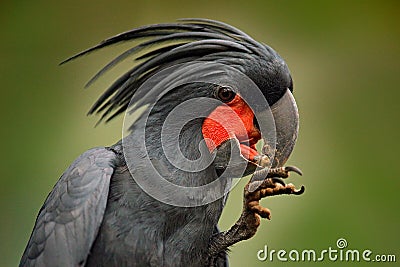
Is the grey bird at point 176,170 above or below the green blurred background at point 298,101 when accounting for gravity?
below

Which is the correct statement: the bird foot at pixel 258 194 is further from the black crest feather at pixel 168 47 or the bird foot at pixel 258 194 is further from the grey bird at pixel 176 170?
the black crest feather at pixel 168 47

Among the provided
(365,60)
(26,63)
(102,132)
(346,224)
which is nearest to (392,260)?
(346,224)

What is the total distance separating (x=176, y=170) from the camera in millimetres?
1165

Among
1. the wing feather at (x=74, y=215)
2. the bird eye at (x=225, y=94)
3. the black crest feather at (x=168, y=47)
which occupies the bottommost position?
the wing feather at (x=74, y=215)

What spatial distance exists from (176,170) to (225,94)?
0.17m

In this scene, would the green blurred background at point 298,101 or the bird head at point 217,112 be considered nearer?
the bird head at point 217,112

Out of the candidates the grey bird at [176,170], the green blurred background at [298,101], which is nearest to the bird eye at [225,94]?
the grey bird at [176,170]

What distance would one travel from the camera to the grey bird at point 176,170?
1.15m

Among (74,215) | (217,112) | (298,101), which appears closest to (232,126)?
(217,112)

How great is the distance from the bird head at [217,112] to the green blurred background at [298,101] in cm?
91

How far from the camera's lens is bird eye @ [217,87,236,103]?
1162 millimetres

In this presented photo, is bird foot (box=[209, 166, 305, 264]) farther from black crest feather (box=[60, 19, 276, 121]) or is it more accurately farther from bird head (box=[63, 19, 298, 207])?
black crest feather (box=[60, 19, 276, 121])

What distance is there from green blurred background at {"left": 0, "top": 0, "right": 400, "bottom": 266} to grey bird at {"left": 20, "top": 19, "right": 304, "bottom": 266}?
35.6 inches

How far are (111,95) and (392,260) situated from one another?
1.35 meters
